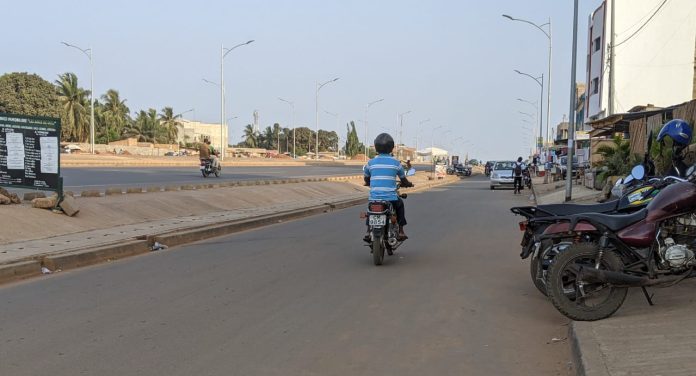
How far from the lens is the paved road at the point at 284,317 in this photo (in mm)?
4656

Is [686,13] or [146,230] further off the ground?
[686,13]

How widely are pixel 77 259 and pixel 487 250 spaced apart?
6.63 metres

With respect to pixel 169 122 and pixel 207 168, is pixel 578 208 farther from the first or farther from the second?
pixel 169 122

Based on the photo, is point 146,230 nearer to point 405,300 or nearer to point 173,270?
point 173,270

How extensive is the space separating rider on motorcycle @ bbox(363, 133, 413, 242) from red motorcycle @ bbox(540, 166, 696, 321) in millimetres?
3946

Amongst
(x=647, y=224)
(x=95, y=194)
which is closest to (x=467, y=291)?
(x=647, y=224)

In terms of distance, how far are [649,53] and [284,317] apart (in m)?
45.2

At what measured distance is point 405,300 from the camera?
6.75m

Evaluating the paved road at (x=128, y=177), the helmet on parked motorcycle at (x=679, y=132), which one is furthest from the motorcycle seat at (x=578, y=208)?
the paved road at (x=128, y=177)

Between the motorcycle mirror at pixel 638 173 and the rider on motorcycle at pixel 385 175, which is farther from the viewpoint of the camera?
the rider on motorcycle at pixel 385 175

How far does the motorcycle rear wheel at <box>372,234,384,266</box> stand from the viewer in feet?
28.8

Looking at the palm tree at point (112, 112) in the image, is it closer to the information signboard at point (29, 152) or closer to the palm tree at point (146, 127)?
the palm tree at point (146, 127)

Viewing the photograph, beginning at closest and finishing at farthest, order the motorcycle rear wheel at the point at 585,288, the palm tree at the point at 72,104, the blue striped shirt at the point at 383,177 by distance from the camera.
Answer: the motorcycle rear wheel at the point at 585,288, the blue striped shirt at the point at 383,177, the palm tree at the point at 72,104

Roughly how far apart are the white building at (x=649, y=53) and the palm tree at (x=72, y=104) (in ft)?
222
